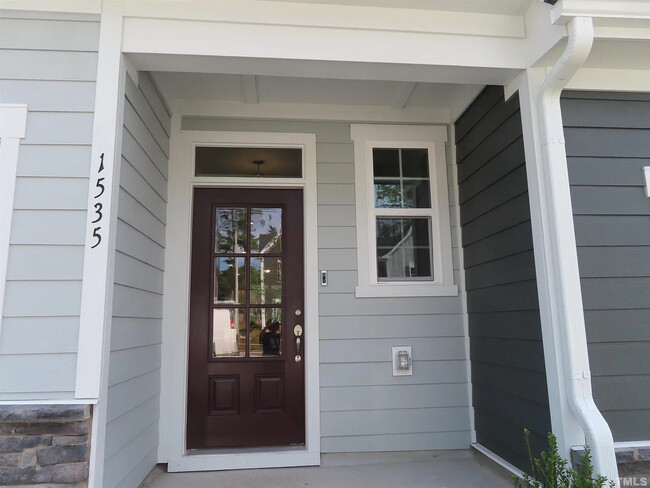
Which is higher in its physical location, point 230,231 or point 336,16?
point 336,16

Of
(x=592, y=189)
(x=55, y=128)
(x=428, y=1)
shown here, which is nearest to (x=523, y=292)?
Result: (x=592, y=189)

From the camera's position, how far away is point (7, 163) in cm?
202

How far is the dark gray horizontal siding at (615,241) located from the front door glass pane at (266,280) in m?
1.90

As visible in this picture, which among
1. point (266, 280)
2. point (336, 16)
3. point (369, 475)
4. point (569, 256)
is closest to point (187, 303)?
point (266, 280)

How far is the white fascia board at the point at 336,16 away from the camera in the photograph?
2215 mm

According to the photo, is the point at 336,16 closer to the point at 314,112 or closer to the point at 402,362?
the point at 314,112

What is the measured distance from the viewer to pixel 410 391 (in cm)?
302

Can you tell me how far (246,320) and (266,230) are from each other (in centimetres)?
67

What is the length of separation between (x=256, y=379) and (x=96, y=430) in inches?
49.1

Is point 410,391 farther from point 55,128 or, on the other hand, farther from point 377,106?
point 55,128

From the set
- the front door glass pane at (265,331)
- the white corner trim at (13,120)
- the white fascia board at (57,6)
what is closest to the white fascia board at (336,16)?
the white fascia board at (57,6)

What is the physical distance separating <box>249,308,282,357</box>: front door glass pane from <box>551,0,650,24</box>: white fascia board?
238 cm

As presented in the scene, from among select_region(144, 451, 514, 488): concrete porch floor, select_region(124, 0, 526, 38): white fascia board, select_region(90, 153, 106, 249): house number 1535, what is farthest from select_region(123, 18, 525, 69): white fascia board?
select_region(144, 451, 514, 488): concrete porch floor

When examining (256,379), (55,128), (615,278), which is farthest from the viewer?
(256,379)
